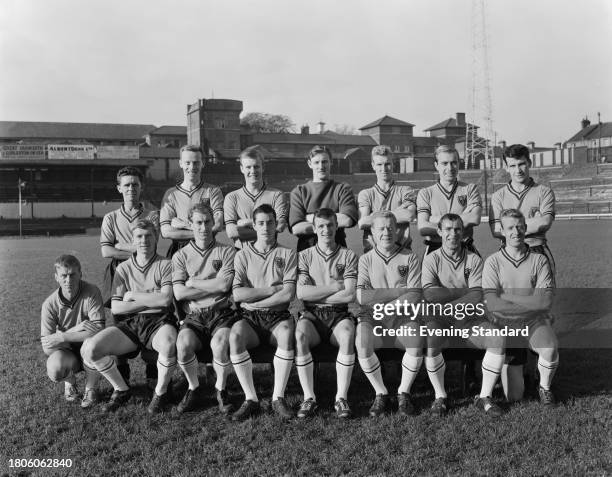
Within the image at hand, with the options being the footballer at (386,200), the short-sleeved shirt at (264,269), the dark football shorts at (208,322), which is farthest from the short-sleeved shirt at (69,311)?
the footballer at (386,200)

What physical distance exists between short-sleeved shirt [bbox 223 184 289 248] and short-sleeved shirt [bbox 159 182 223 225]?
11 centimetres

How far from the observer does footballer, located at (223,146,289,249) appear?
4180 millimetres

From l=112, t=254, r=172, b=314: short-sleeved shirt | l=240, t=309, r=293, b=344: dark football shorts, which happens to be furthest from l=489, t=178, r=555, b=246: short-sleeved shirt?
l=112, t=254, r=172, b=314: short-sleeved shirt

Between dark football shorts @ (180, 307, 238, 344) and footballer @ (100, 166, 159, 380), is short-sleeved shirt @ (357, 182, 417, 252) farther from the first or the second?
footballer @ (100, 166, 159, 380)

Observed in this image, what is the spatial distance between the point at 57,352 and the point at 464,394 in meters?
2.75

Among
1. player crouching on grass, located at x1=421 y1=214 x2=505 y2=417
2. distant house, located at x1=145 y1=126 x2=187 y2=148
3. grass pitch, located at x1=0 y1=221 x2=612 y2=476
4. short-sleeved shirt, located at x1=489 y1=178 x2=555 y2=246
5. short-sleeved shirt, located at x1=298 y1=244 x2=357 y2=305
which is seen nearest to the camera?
grass pitch, located at x1=0 y1=221 x2=612 y2=476

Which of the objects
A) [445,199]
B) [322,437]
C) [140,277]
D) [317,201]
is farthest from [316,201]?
[322,437]

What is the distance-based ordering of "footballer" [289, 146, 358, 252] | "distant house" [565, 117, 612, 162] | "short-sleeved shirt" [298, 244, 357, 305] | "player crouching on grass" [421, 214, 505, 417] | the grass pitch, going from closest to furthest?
the grass pitch → "player crouching on grass" [421, 214, 505, 417] → "short-sleeved shirt" [298, 244, 357, 305] → "footballer" [289, 146, 358, 252] → "distant house" [565, 117, 612, 162]

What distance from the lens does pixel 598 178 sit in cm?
3444

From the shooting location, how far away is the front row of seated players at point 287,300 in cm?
356

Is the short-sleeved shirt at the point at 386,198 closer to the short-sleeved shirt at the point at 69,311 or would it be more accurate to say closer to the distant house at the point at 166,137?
the short-sleeved shirt at the point at 69,311

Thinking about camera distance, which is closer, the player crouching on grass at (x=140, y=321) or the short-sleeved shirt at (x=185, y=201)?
the player crouching on grass at (x=140, y=321)

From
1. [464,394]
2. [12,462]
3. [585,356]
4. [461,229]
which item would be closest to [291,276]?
[461,229]

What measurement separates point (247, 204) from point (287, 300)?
0.89m
